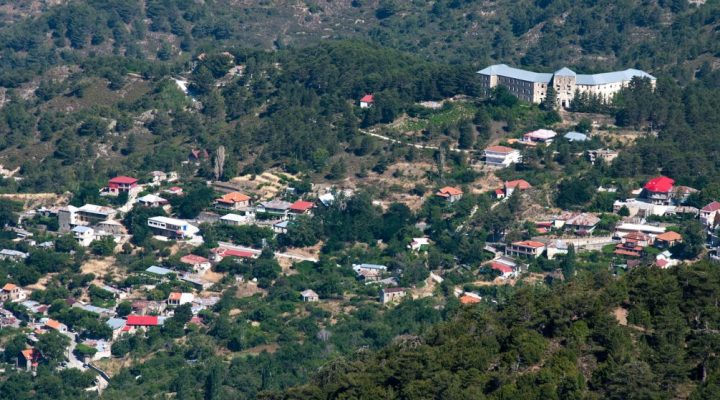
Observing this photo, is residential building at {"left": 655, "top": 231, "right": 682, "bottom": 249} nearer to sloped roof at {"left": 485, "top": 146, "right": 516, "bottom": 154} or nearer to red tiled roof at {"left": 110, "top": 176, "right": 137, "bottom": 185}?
sloped roof at {"left": 485, "top": 146, "right": 516, "bottom": 154}

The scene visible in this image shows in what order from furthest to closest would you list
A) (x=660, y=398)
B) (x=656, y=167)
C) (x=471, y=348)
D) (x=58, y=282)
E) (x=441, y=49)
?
1. (x=441, y=49)
2. (x=656, y=167)
3. (x=58, y=282)
4. (x=471, y=348)
5. (x=660, y=398)

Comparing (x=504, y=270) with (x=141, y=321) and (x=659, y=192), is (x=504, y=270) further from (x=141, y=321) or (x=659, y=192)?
(x=141, y=321)

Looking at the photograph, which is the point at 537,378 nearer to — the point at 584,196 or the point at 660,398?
the point at 660,398

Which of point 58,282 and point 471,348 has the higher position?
point 471,348

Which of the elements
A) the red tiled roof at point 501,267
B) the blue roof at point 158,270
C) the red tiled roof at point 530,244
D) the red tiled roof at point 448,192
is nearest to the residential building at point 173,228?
the blue roof at point 158,270

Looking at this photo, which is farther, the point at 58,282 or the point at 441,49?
the point at 441,49

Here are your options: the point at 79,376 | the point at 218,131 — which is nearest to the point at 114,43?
the point at 218,131

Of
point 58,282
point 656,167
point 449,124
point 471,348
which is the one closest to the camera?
point 471,348

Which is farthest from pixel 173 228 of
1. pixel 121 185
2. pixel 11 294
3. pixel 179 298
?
pixel 11 294
